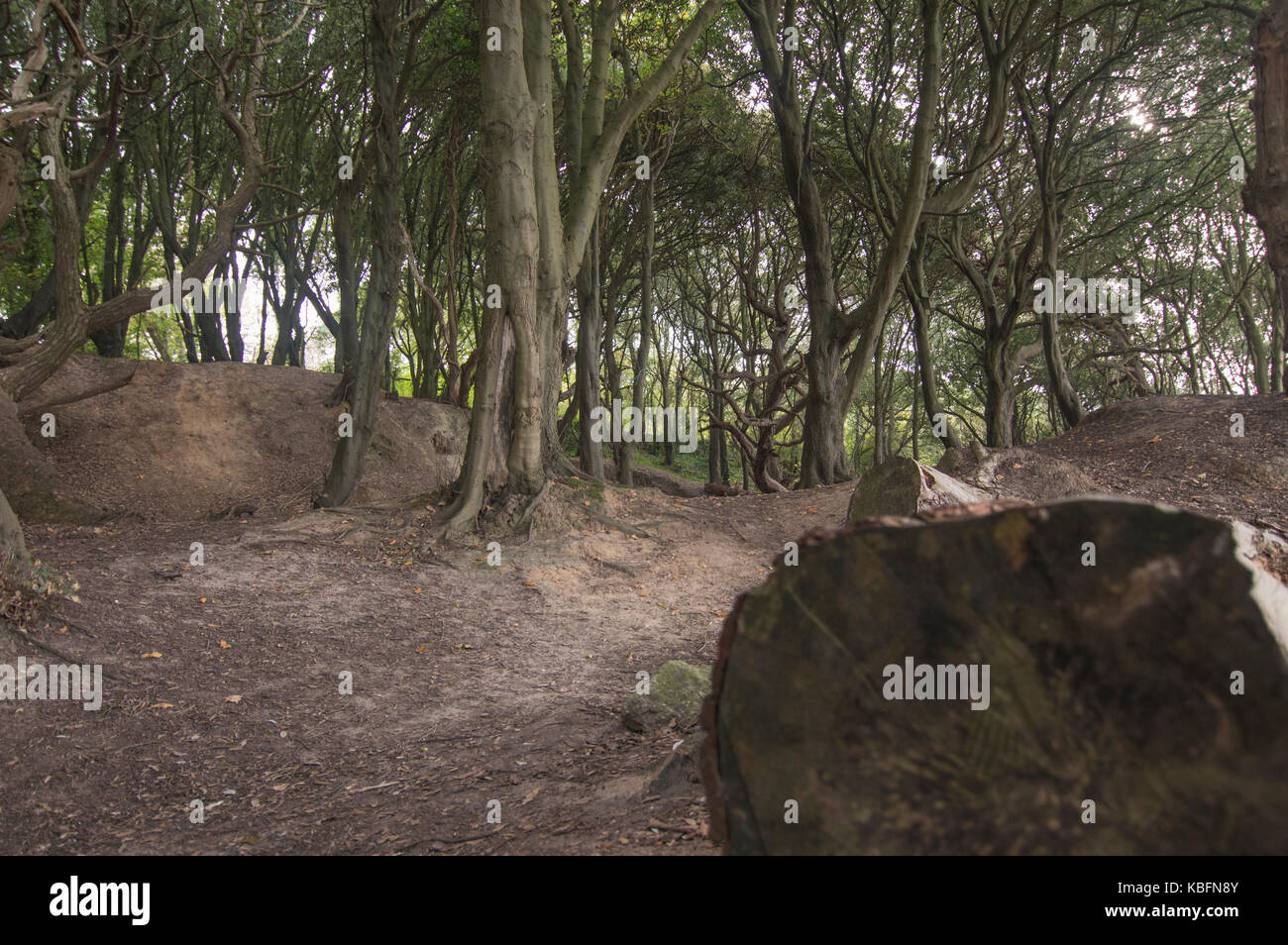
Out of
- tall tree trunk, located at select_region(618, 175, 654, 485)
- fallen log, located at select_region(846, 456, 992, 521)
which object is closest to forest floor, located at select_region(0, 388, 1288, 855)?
fallen log, located at select_region(846, 456, 992, 521)

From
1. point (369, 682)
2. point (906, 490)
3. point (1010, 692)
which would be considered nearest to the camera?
point (1010, 692)

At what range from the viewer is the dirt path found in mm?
Result: 3184

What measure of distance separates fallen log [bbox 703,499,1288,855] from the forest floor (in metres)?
0.79

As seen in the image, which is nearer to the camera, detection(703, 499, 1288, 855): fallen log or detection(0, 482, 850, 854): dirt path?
detection(703, 499, 1288, 855): fallen log

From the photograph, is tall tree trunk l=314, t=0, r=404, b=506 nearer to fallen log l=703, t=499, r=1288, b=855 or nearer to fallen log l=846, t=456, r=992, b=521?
fallen log l=846, t=456, r=992, b=521

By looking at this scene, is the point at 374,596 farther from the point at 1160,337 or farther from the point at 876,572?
the point at 1160,337

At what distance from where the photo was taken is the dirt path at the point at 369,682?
10.4ft

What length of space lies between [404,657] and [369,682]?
1.71 feet

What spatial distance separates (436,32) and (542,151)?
6453mm

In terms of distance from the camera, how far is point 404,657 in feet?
19.0

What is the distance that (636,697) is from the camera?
4184 millimetres

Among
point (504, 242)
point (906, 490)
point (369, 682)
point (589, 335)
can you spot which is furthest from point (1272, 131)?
point (369, 682)

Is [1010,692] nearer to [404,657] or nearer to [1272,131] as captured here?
[404,657]

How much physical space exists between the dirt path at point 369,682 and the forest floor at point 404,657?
0.06 feet
